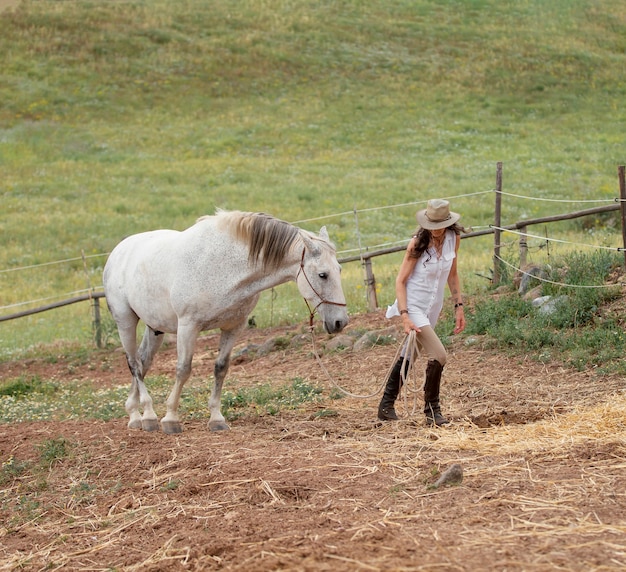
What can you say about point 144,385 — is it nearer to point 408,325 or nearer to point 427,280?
point 408,325

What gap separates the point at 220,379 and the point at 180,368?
0.36 meters

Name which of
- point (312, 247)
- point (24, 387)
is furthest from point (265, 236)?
point (24, 387)

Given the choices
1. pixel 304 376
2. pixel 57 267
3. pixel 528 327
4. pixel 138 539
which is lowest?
pixel 57 267

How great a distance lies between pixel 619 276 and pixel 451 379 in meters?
2.83

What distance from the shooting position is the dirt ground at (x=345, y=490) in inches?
159

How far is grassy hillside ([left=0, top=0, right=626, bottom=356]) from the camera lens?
73.6 feet

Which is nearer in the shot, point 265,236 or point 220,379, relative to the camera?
point 265,236

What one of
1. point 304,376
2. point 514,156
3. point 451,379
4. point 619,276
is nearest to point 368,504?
point 451,379

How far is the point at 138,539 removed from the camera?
4848 millimetres

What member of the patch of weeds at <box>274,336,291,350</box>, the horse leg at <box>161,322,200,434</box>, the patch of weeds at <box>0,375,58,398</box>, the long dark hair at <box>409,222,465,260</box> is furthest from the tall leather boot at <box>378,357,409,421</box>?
the patch of weeds at <box>0,375,58,398</box>

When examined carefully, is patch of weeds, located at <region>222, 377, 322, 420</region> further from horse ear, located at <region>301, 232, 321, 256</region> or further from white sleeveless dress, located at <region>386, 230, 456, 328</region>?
white sleeveless dress, located at <region>386, 230, 456, 328</region>

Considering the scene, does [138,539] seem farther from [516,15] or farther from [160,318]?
[516,15]

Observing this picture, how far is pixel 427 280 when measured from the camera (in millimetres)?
6762

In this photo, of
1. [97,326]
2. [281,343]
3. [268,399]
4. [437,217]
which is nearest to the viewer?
[437,217]
